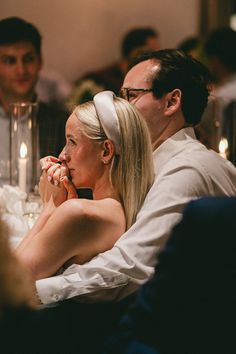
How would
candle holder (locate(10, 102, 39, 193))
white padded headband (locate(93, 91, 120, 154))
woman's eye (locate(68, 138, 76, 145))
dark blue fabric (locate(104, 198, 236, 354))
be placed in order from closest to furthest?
dark blue fabric (locate(104, 198, 236, 354))
white padded headband (locate(93, 91, 120, 154))
woman's eye (locate(68, 138, 76, 145))
candle holder (locate(10, 102, 39, 193))

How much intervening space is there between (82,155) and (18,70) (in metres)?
2.36

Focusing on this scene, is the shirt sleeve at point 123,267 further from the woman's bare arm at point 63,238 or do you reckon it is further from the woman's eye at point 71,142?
the woman's eye at point 71,142

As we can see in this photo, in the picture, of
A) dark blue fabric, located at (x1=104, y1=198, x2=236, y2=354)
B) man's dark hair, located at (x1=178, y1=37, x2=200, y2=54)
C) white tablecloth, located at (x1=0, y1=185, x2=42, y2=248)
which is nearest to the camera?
dark blue fabric, located at (x1=104, y1=198, x2=236, y2=354)

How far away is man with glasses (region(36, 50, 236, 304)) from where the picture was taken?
7.81 feet

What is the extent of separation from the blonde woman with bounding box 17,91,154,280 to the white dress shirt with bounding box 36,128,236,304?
1.9 inches

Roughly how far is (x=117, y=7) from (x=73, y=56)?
0.67 meters

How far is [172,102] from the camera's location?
118 inches

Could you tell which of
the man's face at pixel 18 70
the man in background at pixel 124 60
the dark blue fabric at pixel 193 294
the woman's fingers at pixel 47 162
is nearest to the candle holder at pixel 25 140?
the woman's fingers at pixel 47 162

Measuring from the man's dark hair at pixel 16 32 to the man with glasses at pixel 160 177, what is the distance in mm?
1864

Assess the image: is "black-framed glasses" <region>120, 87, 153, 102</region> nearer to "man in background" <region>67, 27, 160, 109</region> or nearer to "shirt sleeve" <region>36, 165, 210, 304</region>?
"shirt sleeve" <region>36, 165, 210, 304</region>

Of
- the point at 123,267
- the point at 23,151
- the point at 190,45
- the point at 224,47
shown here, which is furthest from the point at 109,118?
the point at 190,45

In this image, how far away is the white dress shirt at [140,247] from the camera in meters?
2.38

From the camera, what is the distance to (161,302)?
1.58 m

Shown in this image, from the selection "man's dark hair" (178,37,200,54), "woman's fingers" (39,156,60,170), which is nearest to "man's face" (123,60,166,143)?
"woman's fingers" (39,156,60,170)
